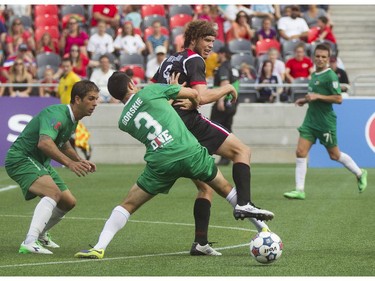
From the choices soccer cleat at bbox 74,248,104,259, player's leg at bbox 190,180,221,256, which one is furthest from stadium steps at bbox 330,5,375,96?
soccer cleat at bbox 74,248,104,259

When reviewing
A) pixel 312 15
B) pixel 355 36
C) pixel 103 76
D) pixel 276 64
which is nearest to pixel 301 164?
pixel 276 64

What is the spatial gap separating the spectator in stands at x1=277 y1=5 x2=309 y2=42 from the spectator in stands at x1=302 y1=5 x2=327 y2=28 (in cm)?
78

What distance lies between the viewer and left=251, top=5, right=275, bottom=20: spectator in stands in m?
26.3

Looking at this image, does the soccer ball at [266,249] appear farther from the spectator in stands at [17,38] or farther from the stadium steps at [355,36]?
the stadium steps at [355,36]

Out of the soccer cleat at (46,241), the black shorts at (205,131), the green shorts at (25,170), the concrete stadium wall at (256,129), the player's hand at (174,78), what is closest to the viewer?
the player's hand at (174,78)

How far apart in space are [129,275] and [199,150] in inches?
57.9

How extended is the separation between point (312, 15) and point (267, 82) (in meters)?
3.98

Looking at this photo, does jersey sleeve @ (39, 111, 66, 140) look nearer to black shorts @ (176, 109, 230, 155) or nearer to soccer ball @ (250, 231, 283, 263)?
black shorts @ (176, 109, 230, 155)

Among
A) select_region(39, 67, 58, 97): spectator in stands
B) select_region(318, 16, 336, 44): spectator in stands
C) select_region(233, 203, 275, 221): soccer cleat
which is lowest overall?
select_region(39, 67, 58, 97): spectator in stands

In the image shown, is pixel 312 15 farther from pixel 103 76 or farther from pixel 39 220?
pixel 39 220

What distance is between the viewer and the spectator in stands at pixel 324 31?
82.1 feet

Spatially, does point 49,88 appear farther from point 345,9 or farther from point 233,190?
point 233,190

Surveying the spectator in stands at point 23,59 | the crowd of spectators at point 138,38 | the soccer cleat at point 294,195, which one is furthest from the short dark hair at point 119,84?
the spectator in stands at point 23,59

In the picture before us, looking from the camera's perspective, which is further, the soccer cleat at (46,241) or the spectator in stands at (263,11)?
the spectator in stands at (263,11)
